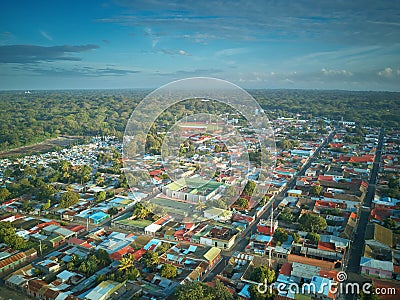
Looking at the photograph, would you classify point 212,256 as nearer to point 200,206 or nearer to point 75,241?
point 200,206

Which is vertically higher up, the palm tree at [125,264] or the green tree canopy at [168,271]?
the palm tree at [125,264]

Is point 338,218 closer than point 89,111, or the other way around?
point 338,218

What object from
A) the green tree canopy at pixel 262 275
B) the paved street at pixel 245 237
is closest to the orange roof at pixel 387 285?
the green tree canopy at pixel 262 275

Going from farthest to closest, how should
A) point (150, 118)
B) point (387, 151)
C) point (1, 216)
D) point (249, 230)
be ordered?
1. point (387, 151)
2. point (150, 118)
3. point (1, 216)
4. point (249, 230)

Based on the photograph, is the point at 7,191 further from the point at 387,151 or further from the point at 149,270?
the point at 387,151

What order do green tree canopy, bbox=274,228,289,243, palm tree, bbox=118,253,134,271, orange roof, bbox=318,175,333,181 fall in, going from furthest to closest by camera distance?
orange roof, bbox=318,175,333,181
green tree canopy, bbox=274,228,289,243
palm tree, bbox=118,253,134,271

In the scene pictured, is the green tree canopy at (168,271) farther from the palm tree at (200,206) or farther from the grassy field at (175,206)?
the palm tree at (200,206)

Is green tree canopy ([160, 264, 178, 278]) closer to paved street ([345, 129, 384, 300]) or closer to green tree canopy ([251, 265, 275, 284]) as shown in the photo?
green tree canopy ([251, 265, 275, 284])

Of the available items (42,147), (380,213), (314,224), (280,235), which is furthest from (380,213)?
(42,147)

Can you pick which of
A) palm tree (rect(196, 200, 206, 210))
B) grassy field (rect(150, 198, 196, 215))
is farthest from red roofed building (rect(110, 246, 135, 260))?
palm tree (rect(196, 200, 206, 210))

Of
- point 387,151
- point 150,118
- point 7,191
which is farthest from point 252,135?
point 7,191

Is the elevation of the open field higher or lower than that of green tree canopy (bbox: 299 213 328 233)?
lower
